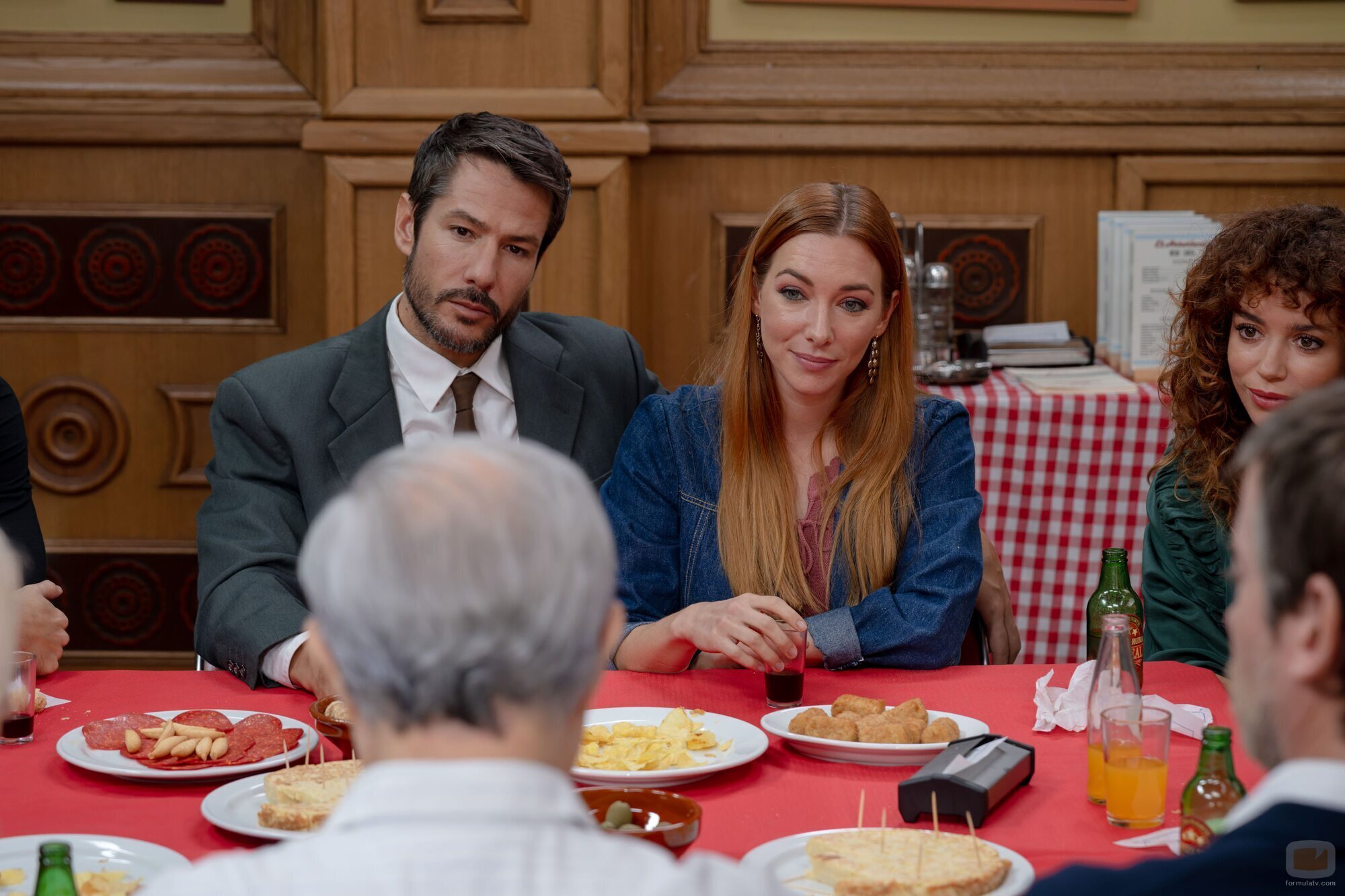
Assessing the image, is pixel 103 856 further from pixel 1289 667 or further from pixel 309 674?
pixel 1289 667

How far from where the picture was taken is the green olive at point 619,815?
1407 millimetres

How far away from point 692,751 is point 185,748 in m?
0.61

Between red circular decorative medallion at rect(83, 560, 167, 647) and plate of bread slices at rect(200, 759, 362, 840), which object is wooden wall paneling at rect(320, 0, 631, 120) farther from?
plate of bread slices at rect(200, 759, 362, 840)

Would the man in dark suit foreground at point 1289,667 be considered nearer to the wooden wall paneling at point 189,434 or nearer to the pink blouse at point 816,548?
the pink blouse at point 816,548

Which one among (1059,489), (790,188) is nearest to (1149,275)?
(1059,489)

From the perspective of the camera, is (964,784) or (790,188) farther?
(790,188)

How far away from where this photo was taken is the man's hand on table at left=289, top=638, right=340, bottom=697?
78.0 inches

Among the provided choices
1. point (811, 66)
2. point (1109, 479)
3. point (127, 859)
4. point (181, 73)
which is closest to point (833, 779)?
point (127, 859)

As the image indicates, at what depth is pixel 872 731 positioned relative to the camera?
1.75 meters

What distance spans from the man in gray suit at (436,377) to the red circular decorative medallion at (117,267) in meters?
1.49

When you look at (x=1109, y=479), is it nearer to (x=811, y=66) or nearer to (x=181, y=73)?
(x=811, y=66)

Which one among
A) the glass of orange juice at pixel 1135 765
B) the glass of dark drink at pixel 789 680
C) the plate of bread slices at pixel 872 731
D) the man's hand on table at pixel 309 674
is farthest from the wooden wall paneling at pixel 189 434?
the glass of orange juice at pixel 1135 765

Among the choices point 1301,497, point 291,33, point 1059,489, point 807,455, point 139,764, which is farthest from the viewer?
point 291,33

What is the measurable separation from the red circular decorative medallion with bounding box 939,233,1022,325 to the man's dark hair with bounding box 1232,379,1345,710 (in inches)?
123
